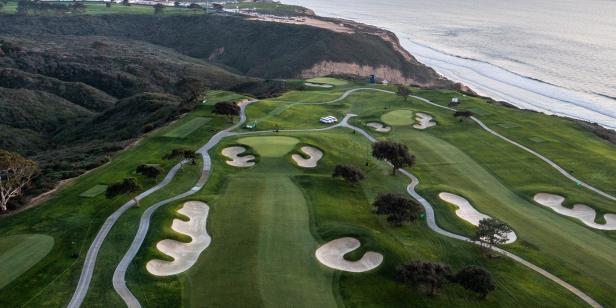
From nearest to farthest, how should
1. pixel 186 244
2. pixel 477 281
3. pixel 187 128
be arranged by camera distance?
pixel 477 281, pixel 186 244, pixel 187 128

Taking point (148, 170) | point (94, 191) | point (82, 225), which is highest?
point (148, 170)

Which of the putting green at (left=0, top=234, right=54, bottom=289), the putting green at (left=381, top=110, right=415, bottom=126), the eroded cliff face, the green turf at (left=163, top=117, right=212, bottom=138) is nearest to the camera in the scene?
the putting green at (left=0, top=234, right=54, bottom=289)

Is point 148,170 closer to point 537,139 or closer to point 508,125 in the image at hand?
point 537,139

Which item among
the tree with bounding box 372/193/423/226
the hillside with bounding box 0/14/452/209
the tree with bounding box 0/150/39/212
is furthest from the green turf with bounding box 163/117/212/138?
the tree with bounding box 372/193/423/226

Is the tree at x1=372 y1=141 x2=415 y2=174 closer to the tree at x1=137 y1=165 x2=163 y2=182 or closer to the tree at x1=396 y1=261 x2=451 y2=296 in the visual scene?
the tree at x1=396 y1=261 x2=451 y2=296

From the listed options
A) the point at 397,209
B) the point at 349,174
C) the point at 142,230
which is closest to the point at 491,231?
the point at 397,209

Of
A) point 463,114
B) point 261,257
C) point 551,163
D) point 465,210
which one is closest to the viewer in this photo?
point 261,257

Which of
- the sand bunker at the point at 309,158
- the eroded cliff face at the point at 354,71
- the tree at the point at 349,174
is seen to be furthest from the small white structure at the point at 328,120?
the eroded cliff face at the point at 354,71
